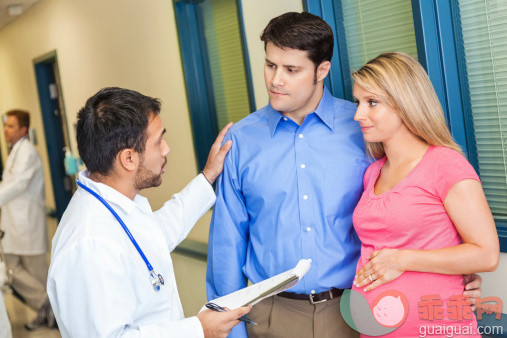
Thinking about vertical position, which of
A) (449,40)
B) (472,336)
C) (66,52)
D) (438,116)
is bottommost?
(472,336)

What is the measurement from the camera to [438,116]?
1640mm

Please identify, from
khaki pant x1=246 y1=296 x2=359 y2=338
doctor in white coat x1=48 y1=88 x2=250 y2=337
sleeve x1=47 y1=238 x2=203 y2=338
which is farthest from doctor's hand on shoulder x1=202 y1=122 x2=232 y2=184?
sleeve x1=47 y1=238 x2=203 y2=338

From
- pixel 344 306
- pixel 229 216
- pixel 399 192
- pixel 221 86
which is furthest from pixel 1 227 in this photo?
pixel 399 192

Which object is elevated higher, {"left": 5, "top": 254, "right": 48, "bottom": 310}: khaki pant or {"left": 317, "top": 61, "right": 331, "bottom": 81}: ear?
{"left": 317, "top": 61, "right": 331, "bottom": 81}: ear

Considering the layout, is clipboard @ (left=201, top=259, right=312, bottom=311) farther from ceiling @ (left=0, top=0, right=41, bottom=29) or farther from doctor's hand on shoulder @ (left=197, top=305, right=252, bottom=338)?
ceiling @ (left=0, top=0, right=41, bottom=29)

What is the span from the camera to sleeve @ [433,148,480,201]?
1.50 meters

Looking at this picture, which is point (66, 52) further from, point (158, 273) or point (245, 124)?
point (158, 273)

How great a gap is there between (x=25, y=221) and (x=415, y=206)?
13.6 ft

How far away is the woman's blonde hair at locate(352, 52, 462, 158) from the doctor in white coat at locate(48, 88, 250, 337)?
740 mm

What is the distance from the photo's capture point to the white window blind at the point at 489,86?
6.42ft

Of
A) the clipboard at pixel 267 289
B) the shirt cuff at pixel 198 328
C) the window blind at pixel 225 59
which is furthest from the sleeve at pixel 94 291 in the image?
the window blind at pixel 225 59

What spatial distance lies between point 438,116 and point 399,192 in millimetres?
264

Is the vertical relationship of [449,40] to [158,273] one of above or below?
above

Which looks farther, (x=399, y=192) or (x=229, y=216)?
(x=229, y=216)
